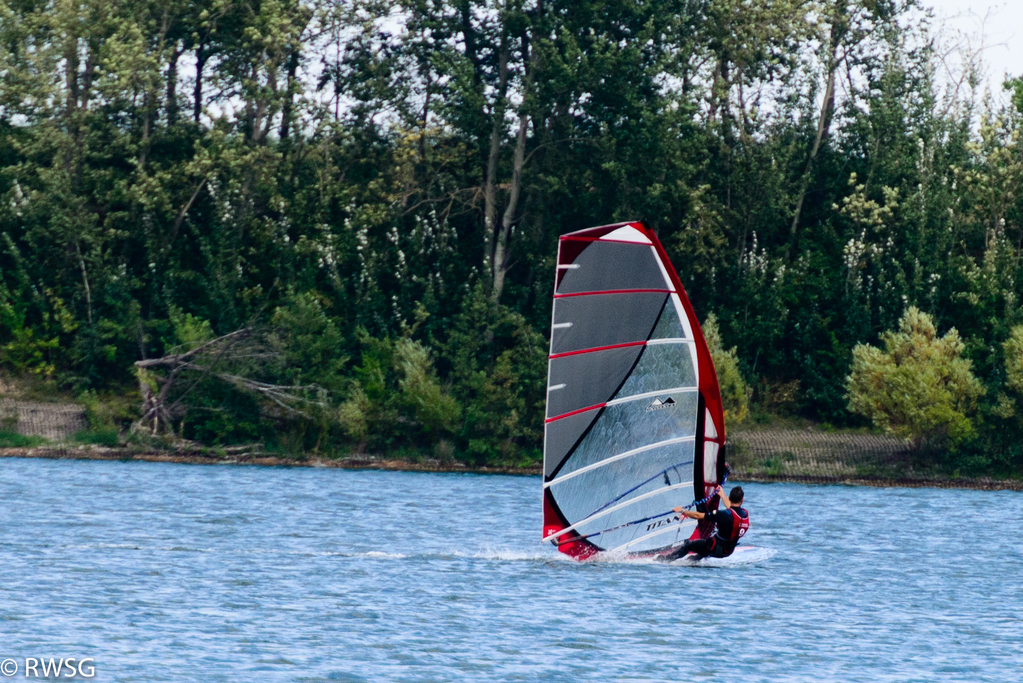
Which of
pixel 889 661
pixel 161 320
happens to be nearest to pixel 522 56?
pixel 161 320

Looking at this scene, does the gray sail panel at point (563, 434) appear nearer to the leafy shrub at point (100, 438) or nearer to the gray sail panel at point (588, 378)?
the gray sail panel at point (588, 378)

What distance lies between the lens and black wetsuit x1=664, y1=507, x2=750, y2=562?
18.2 m

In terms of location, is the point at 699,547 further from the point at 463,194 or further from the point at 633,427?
the point at 463,194

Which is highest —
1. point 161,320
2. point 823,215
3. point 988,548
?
point 823,215

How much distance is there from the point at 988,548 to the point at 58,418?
24.1 m

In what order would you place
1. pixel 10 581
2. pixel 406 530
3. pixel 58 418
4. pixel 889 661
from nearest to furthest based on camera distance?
1. pixel 889 661
2. pixel 10 581
3. pixel 406 530
4. pixel 58 418

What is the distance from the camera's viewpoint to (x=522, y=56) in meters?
42.0

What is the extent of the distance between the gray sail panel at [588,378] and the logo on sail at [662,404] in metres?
0.52

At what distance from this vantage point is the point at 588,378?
1766 cm

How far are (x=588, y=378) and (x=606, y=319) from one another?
0.77 metres

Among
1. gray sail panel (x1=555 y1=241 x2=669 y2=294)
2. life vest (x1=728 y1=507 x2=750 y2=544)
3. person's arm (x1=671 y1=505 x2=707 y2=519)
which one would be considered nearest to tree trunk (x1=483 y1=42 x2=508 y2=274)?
life vest (x1=728 y1=507 x2=750 y2=544)

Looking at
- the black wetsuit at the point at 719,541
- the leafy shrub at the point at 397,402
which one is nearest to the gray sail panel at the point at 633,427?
the black wetsuit at the point at 719,541

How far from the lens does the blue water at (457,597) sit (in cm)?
1379

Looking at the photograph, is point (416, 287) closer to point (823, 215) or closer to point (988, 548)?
point (823, 215)
